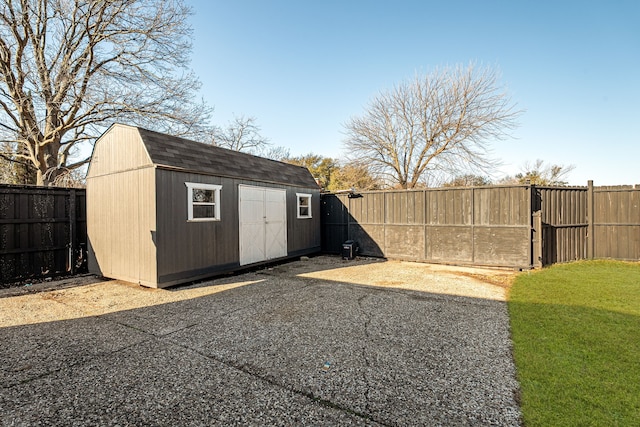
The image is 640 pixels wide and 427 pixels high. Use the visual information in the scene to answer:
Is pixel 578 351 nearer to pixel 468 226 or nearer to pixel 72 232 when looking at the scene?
pixel 468 226

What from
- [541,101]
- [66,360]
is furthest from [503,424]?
[541,101]

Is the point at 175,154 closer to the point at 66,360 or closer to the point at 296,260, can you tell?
the point at 66,360

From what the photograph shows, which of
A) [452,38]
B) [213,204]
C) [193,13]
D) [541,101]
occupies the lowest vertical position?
[213,204]

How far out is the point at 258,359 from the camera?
299cm

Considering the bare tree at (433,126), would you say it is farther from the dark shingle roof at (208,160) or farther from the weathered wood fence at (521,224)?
the dark shingle roof at (208,160)

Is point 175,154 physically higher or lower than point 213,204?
higher

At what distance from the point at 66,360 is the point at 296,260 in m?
6.97

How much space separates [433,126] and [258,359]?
1818 centimetres

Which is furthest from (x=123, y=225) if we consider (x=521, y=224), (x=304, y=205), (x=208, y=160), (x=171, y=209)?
(x=521, y=224)

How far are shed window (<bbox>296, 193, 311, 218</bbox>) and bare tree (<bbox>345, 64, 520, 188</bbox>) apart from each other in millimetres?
10184

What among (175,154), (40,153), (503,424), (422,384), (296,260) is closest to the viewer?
(503,424)

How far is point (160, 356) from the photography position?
10.1ft

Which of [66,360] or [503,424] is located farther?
[66,360]

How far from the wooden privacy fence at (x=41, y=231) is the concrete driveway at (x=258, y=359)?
5.45 ft
